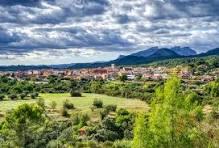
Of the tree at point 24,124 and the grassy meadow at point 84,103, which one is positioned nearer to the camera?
the tree at point 24,124

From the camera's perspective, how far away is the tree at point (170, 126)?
27.8m

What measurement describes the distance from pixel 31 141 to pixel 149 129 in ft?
89.6

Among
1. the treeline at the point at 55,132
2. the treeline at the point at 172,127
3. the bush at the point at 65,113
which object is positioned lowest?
the bush at the point at 65,113

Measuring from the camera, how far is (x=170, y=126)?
92.2 ft

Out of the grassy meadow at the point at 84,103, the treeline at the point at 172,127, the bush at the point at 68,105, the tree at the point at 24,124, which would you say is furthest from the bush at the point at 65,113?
the treeline at the point at 172,127

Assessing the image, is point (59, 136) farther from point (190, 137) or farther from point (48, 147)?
point (190, 137)

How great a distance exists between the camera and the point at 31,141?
2103 inches

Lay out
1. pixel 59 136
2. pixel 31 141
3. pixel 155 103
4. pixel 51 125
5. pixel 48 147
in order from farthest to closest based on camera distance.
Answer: pixel 51 125 < pixel 59 136 < pixel 31 141 < pixel 48 147 < pixel 155 103

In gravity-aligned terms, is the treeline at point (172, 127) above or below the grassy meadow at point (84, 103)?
above

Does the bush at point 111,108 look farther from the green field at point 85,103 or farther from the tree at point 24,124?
the tree at point 24,124

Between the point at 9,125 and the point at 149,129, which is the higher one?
the point at 149,129

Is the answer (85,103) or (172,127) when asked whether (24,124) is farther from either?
(85,103)

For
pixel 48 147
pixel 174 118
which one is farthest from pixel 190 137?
pixel 48 147

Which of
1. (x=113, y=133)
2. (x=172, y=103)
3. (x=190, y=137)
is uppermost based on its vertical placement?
(x=172, y=103)
